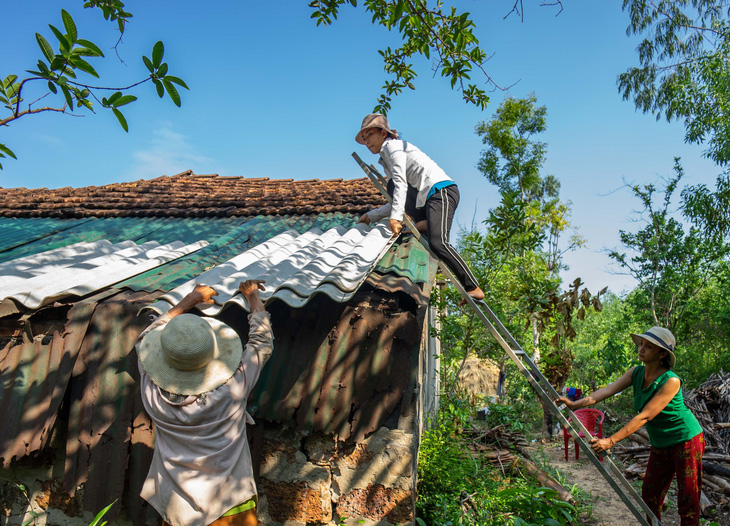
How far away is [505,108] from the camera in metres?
21.0

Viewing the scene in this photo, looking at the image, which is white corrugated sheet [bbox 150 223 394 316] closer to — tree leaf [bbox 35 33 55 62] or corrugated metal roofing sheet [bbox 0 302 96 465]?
corrugated metal roofing sheet [bbox 0 302 96 465]

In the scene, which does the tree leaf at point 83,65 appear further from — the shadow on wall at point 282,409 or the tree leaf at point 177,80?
the shadow on wall at point 282,409

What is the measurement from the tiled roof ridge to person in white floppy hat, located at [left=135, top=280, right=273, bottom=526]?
3.83 meters

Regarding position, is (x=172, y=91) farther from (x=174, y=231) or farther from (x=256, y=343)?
(x=174, y=231)

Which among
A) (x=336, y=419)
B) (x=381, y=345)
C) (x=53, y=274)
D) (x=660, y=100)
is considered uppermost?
(x=660, y=100)

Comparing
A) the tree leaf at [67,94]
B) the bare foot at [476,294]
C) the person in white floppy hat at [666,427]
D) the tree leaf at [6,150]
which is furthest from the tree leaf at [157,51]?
the person in white floppy hat at [666,427]

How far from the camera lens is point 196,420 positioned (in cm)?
234

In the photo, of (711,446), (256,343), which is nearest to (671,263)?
(711,446)

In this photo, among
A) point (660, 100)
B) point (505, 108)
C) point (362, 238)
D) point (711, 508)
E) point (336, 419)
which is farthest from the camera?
point (505, 108)

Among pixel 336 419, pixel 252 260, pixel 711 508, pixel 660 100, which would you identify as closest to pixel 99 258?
pixel 252 260

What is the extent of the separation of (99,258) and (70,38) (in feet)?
8.91

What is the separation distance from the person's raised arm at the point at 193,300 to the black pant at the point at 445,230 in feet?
5.87

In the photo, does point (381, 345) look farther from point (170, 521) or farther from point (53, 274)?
point (53, 274)

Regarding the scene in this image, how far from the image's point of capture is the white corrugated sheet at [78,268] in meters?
3.11
